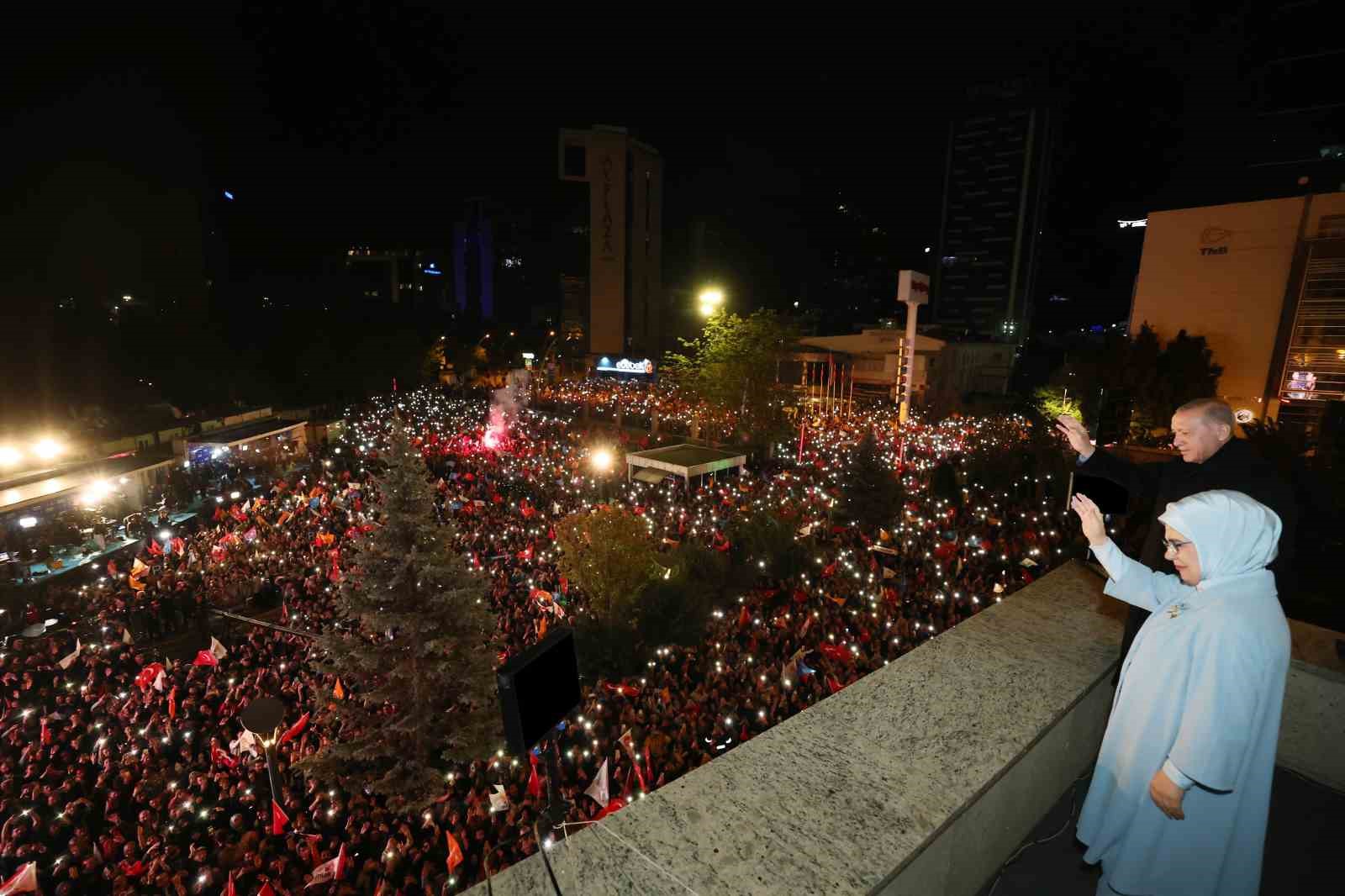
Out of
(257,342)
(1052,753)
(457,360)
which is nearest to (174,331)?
(257,342)

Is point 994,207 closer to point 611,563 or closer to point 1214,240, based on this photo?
point 1214,240

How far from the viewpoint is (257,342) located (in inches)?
1547

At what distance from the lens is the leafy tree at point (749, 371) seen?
29.0 m

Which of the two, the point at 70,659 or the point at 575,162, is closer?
the point at 70,659

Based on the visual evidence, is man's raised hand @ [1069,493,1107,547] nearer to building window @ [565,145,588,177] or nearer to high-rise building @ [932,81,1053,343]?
building window @ [565,145,588,177]

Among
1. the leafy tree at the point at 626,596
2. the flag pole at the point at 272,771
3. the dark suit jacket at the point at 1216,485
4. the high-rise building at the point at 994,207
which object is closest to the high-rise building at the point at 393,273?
the high-rise building at the point at 994,207

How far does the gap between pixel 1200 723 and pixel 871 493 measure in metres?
14.8

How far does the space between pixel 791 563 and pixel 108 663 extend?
12698 millimetres

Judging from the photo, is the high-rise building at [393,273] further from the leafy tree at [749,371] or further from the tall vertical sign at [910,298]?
the tall vertical sign at [910,298]

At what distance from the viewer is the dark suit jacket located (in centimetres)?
288

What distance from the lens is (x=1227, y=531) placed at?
2.11m

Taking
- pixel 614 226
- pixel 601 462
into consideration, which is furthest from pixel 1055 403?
pixel 614 226

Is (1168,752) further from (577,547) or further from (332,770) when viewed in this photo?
(577,547)

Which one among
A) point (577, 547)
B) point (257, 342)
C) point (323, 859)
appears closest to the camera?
point (323, 859)
